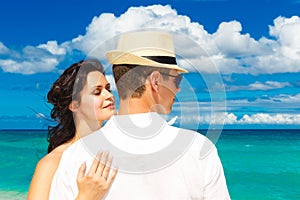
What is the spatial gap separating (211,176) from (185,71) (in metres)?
0.38

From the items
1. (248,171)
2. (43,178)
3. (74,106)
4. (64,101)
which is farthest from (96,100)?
(248,171)

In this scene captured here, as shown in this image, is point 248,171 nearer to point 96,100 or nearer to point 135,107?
point 96,100

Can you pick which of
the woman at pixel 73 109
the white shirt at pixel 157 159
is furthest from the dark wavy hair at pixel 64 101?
the white shirt at pixel 157 159

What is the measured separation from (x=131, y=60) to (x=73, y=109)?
1.58 m

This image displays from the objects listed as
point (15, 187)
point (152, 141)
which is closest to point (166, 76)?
point (152, 141)

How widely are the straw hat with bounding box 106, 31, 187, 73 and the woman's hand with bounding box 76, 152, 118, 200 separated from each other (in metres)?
0.34

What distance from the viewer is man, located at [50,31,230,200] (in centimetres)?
172

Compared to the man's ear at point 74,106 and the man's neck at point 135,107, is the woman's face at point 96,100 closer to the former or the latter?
the man's ear at point 74,106

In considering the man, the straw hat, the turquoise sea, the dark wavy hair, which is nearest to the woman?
the dark wavy hair

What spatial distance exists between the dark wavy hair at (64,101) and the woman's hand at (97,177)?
1522 millimetres

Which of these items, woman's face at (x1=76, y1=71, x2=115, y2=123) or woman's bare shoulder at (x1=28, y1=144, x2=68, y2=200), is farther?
woman's face at (x1=76, y1=71, x2=115, y2=123)

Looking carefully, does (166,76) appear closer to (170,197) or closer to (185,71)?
(185,71)

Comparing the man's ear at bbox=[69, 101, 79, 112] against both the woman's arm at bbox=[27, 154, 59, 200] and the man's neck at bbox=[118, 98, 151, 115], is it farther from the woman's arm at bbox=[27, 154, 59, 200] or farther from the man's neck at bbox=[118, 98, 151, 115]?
the man's neck at bbox=[118, 98, 151, 115]

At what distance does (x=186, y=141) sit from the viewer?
173cm
